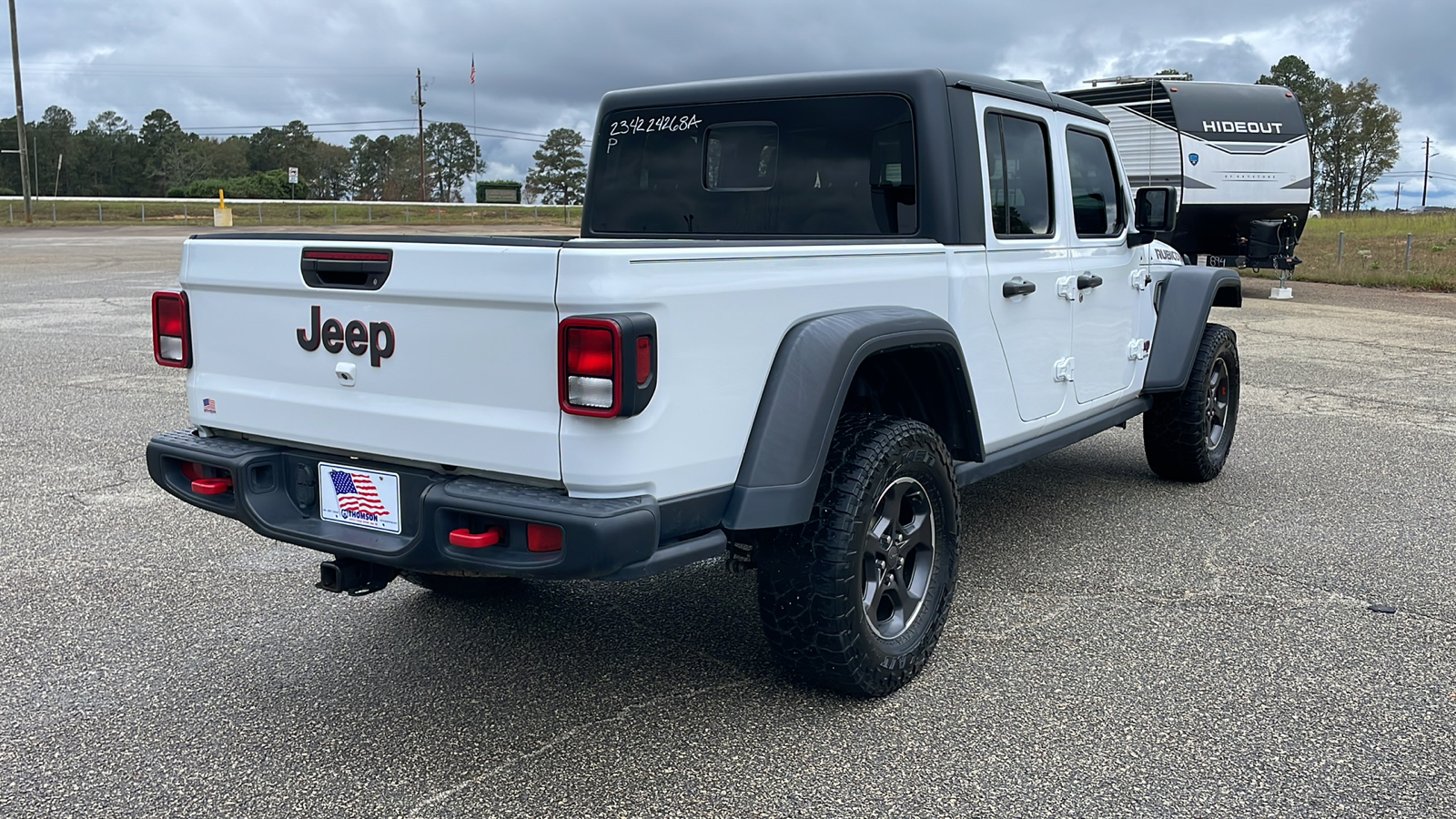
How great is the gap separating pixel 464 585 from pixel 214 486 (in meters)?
1.15

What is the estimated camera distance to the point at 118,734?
3.35 metres

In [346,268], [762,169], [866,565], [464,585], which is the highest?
[762,169]

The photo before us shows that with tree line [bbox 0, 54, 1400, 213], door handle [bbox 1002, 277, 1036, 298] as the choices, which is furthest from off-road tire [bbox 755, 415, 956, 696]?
tree line [bbox 0, 54, 1400, 213]

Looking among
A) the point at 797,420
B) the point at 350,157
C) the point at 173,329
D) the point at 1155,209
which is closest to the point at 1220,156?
the point at 1155,209

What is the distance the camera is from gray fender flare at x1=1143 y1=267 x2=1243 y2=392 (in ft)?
19.0

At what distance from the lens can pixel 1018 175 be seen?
4.58 m

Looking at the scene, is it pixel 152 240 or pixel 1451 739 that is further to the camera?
pixel 152 240

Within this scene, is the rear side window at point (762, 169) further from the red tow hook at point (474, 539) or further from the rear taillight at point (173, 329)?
the red tow hook at point (474, 539)

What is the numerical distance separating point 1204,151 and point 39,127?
114m

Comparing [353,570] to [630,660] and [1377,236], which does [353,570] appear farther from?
[1377,236]

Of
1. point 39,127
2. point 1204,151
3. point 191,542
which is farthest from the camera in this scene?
point 39,127

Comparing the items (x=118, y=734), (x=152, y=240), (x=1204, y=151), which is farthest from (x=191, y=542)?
(x=152, y=240)

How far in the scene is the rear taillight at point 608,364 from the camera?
8.96 ft

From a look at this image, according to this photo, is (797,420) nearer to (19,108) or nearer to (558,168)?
(19,108)
